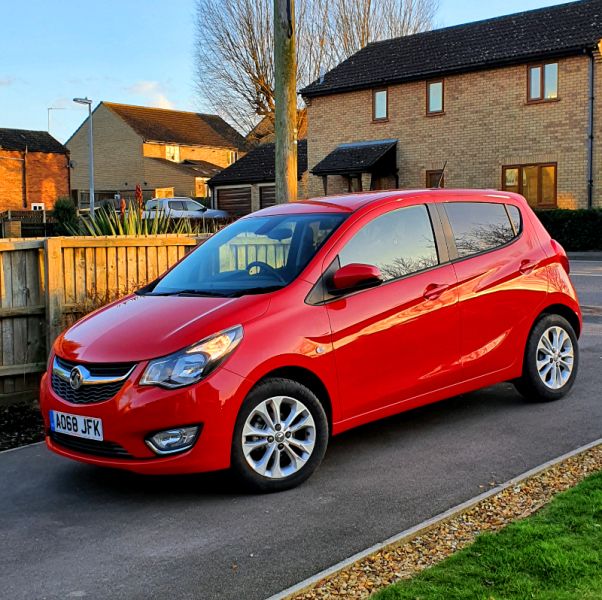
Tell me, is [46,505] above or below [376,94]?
below

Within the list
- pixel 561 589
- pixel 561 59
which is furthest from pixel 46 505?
pixel 561 59

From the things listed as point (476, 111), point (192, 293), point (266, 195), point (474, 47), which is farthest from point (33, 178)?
point (192, 293)

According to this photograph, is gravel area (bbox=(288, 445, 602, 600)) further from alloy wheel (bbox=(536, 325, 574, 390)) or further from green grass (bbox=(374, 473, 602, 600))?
alloy wheel (bbox=(536, 325, 574, 390))

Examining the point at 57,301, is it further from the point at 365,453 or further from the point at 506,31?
the point at 506,31

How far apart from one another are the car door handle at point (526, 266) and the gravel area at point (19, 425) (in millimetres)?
4142

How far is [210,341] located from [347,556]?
151cm

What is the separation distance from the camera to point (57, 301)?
7914mm

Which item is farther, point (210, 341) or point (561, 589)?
point (210, 341)

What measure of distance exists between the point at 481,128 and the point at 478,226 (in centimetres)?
2423

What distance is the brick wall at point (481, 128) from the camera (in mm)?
27078

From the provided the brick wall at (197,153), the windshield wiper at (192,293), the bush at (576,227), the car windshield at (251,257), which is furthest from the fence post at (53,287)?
the brick wall at (197,153)

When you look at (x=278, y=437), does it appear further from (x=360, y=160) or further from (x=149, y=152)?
(x=149, y=152)

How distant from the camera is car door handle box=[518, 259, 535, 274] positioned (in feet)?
21.7

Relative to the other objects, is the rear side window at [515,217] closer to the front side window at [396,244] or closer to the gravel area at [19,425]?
the front side window at [396,244]
